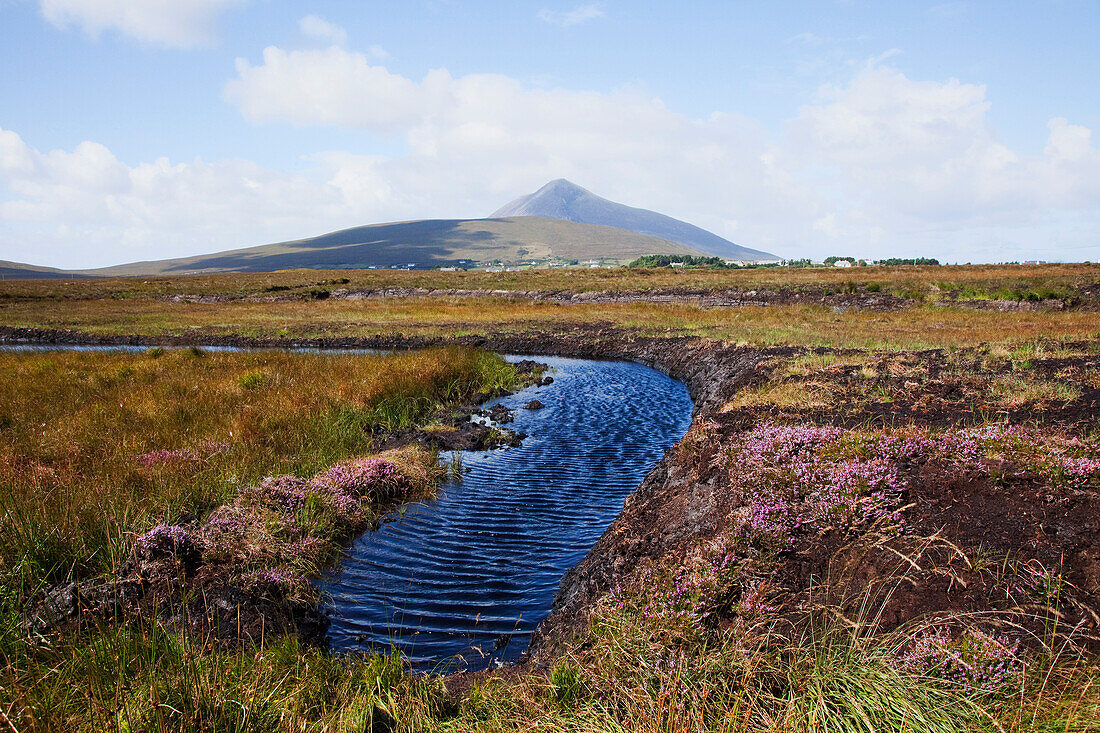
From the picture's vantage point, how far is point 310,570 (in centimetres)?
853

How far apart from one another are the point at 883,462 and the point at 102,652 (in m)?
8.42

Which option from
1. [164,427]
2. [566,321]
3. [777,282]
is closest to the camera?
[164,427]

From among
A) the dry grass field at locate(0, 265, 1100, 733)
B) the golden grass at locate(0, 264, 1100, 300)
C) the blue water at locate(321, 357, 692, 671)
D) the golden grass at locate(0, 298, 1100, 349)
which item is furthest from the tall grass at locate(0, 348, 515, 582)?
the golden grass at locate(0, 264, 1100, 300)

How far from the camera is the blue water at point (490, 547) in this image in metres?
7.31

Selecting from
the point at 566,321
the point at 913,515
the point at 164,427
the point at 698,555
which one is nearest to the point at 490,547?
the point at 698,555

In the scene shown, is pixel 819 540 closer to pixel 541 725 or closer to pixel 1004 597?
pixel 1004 597

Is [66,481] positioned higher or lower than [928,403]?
lower

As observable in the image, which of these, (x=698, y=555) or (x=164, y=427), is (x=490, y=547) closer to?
(x=698, y=555)

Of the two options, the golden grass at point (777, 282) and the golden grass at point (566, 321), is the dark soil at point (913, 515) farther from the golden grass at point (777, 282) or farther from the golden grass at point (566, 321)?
the golden grass at point (777, 282)

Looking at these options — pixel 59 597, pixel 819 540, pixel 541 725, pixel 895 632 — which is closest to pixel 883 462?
pixel 819 540

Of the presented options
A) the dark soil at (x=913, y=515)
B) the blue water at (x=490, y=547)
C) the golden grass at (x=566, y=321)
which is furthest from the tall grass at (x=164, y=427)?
the golden grass at (x=566, y=321)

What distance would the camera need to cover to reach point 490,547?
980cm

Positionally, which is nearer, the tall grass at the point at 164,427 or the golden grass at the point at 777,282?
the tall grass at the point at 164,427

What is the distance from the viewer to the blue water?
731 centimetres
